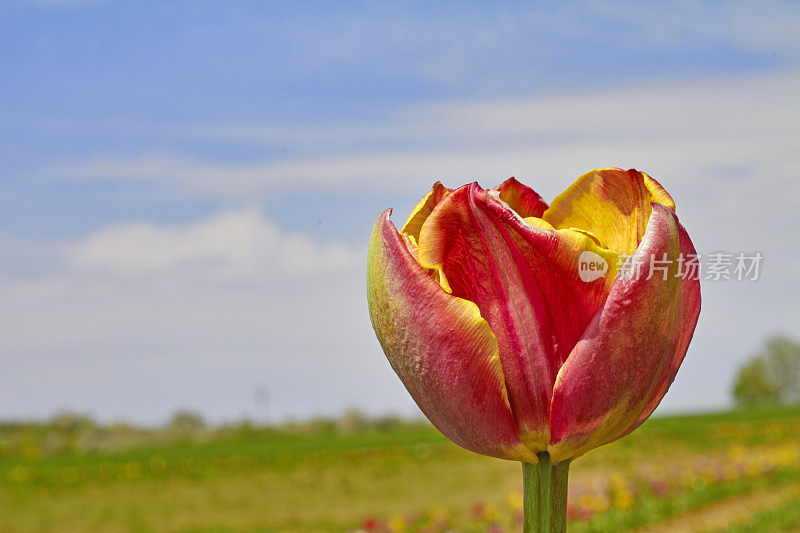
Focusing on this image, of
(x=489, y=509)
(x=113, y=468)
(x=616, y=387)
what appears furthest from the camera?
(x=113, y=468)

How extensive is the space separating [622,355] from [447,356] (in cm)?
21

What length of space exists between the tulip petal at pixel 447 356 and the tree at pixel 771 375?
1527 inches

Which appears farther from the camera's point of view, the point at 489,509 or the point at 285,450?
the point at 285,450

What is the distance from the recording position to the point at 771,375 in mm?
37625

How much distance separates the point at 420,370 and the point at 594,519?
6280 mm

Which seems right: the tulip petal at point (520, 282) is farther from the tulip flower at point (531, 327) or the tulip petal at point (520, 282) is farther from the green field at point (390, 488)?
the green field at point (390, 488)

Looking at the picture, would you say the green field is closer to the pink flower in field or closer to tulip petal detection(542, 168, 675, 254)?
the pink flower in field

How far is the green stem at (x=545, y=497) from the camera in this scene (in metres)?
1.04

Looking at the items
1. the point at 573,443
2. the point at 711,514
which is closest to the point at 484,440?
the point at 573,443

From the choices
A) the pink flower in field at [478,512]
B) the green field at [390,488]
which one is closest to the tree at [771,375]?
the green field at [390,488]

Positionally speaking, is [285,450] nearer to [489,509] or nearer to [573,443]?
[489,509]

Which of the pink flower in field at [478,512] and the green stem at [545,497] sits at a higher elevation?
the green stem at [545,497]

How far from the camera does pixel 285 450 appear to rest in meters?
14.9

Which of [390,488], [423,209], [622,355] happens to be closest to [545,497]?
[622,355]
